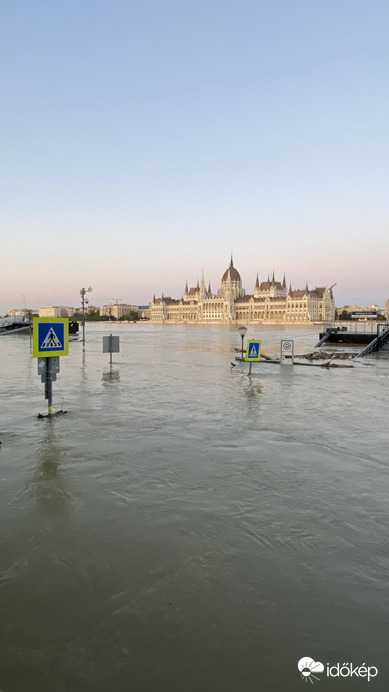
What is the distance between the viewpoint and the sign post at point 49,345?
10.8 metres

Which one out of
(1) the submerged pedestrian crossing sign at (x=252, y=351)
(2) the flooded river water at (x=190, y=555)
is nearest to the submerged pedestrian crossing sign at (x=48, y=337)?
(2) the flooded river water at (x=190, y=555)

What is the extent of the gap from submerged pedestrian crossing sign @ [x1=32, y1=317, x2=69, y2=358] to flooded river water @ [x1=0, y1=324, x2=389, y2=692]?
1849 mm

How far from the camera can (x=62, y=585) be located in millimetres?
4078

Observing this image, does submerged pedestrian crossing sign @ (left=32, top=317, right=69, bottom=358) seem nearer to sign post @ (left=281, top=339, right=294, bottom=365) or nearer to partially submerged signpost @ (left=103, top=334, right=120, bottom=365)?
partially submerged signpost @ (left=103, top=334, right=120, bottom=365)

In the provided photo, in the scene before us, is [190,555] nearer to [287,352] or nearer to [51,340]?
[51,340]

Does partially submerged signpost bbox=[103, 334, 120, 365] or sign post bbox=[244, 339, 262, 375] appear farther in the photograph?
partially submerged signpost bbox=[103, 334, 120, 365]

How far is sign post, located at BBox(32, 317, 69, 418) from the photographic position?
10.8 meters

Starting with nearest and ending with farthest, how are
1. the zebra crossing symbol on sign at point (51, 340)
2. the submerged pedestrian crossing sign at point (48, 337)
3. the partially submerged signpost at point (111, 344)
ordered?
1. the submerged pedestrian crossing sign at point (48, 337)
2. the zebra crossing symbol on sign at point (51, 340)
3. the partially submerged signpost at point (111, 344)

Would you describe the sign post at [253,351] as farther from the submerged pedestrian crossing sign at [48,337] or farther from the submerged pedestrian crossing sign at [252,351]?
the submerged pedestrian crossing sign at [48,337]

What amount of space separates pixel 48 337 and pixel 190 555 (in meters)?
7.73

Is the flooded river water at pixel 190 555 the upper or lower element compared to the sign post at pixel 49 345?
lower

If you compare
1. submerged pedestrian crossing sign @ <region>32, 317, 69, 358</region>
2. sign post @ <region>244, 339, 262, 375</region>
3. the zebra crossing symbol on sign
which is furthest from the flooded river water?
sign post @ <region>244, 339, 262, 375</region>

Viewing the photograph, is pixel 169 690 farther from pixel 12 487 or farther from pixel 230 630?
pixel 12 487

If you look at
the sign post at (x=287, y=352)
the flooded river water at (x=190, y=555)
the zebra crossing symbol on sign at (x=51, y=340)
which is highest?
the zebra crossing symbol on sign at (x=51, y=340)
